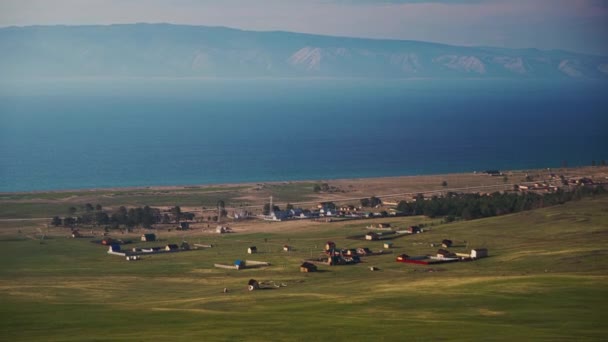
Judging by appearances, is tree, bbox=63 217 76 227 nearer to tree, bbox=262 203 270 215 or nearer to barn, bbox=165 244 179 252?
barn, bbox=165 244 179 252

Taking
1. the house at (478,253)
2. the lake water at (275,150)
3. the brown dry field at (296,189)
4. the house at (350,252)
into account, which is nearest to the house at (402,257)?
the house at (350,252)

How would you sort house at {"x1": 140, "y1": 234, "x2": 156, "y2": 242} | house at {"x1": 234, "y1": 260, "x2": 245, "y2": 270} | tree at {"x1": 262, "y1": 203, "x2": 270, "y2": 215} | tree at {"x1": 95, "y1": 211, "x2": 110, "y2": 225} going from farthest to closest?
tree at {"x1": 262, "y1": 203, "x2": 270, "y2": 215}, tree at {"x1": 95, "y1": 211, "x2": 110, "y2": 225}, house at {"x1": 140, "y1": 234, "x2": 156, "y2": 242}, house at {"x1": 234, "y1": 260, "x2": 245, "y2": 270}

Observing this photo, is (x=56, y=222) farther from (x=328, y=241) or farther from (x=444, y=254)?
(x=444, y=254)

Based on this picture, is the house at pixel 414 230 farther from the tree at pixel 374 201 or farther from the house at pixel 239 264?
the house at pixel 239 264

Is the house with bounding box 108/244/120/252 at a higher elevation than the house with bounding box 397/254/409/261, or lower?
higher

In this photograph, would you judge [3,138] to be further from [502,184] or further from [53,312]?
[53,312]

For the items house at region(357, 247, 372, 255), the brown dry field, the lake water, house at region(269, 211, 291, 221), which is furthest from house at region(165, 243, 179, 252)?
the lake water

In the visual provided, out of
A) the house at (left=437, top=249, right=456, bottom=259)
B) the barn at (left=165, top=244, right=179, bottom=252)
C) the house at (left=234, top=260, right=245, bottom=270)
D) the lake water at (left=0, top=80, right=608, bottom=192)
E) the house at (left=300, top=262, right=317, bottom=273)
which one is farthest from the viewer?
the lake water at (left=0, top=80, right=608, bottom=192)

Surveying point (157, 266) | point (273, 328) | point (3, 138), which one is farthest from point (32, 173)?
point (273, 328)
